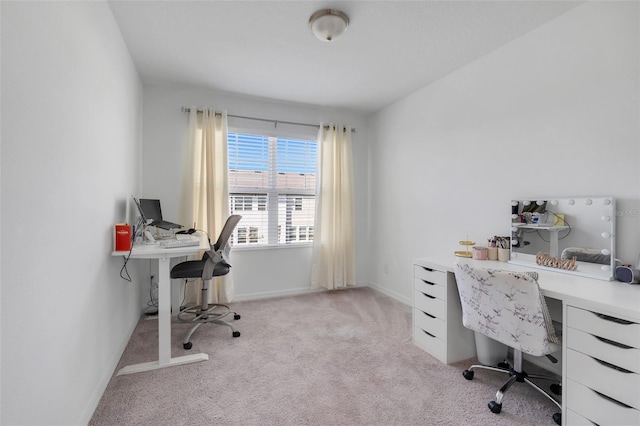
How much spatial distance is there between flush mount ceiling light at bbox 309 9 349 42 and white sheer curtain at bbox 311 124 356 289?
5.57 feet

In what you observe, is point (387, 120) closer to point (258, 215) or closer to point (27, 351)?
point (258, 215)

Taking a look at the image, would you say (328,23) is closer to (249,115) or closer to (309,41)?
(309,41)

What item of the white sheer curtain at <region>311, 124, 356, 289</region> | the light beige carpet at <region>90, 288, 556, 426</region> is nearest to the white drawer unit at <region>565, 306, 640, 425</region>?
the light beige carpet at <region>90, 288, 556, 426</region>

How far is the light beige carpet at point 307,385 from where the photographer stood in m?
1.56

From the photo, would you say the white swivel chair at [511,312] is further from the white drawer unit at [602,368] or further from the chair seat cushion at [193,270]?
the chair seat cushion at [193,270]

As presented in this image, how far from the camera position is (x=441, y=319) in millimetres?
2127

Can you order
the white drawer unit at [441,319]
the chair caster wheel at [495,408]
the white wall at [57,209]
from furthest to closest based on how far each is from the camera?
the white drawer unit at [441,319], the chair caster wheel at [495,408], the white wall at [57,209]

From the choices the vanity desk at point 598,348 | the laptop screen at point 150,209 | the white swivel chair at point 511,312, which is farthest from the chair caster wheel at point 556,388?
the laptop screen at point 150,209

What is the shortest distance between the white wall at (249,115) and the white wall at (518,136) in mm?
524

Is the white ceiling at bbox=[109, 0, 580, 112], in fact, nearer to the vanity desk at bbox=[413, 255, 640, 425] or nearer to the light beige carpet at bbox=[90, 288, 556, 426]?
the vanity desk at bbox=[413, 255, 640, 425]

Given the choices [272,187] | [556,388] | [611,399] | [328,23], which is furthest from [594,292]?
[272,187]

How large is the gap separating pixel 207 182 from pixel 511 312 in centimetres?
303

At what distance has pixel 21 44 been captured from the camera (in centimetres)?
97

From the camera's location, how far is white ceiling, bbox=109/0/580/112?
191cm
